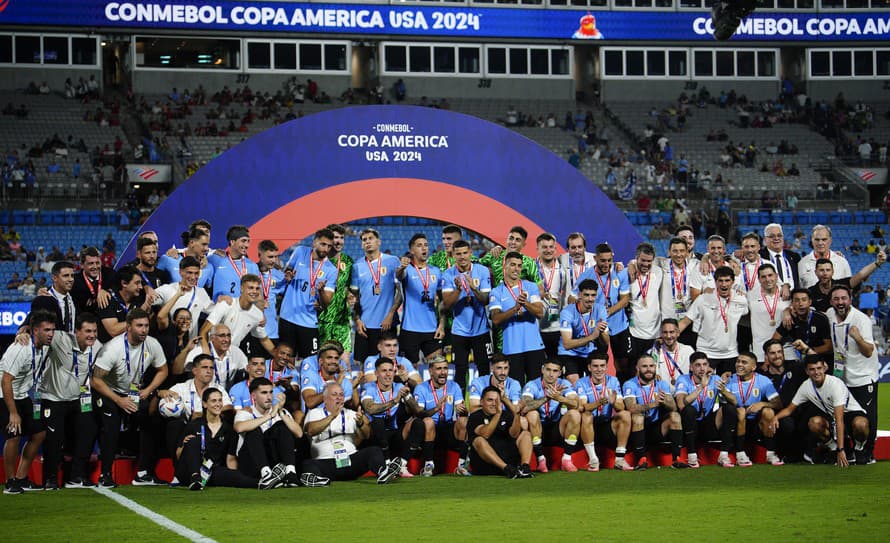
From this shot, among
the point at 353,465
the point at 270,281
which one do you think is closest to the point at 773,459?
the point at 353,465

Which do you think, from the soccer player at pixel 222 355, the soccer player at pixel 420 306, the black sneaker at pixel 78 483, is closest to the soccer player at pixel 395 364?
the soccer player at pixel 420 306

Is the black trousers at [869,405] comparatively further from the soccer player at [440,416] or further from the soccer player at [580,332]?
the soccer player at [440,416]

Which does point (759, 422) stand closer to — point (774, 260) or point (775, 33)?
point (774, 260)

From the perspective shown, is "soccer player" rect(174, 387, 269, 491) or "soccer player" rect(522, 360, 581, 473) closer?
"soccer player" rect(174, 387, 269, 491)

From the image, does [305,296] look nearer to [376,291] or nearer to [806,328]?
[376,291]

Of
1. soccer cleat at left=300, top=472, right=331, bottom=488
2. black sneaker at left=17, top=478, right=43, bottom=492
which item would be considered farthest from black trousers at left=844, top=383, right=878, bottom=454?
black sneaker at left=17, top=478, right=43, bottom=492

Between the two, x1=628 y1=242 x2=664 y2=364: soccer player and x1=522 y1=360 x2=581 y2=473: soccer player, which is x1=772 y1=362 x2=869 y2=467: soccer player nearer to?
x1=628 y1=242 x2=664 y2=364: soccer player

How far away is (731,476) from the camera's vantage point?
31.8 feet

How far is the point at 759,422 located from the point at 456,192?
4.37 meters

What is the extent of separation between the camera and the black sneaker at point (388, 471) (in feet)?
31.0

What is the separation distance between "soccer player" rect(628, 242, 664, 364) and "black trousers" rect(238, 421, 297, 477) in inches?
147

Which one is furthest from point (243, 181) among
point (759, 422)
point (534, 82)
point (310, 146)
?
point (534, 82)

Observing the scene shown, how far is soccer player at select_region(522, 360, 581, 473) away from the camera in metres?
10.0

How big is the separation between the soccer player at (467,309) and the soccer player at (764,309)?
8.40 feet
